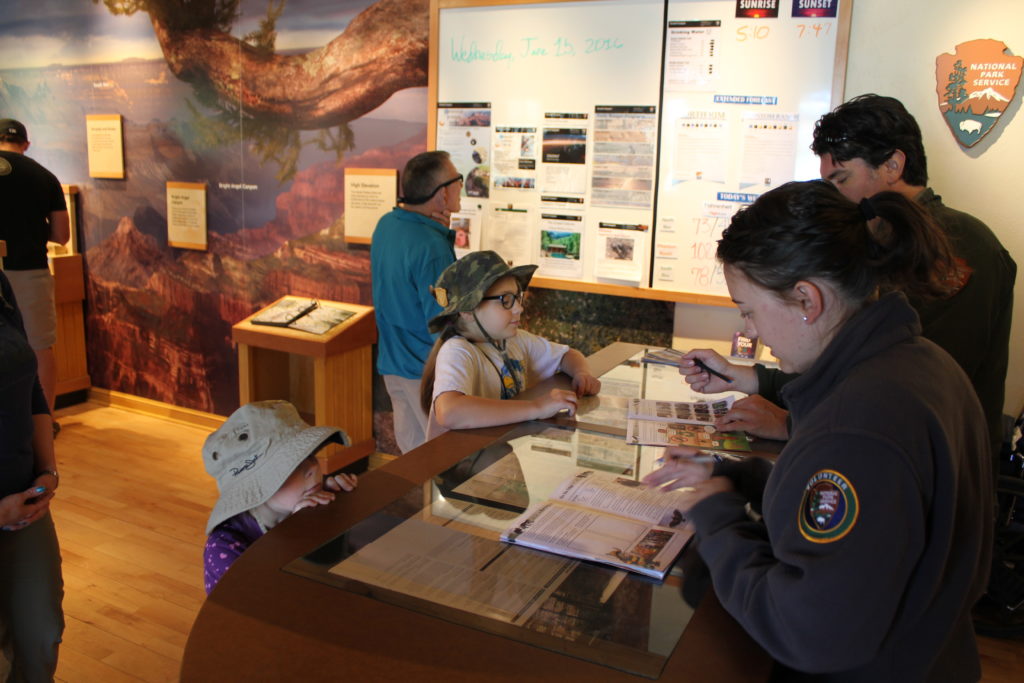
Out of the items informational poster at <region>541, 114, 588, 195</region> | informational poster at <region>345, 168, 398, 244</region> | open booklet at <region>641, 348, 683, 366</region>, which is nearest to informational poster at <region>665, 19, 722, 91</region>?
informational poster at <region>541, 114, 588, 195</region>

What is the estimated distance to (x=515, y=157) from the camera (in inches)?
151

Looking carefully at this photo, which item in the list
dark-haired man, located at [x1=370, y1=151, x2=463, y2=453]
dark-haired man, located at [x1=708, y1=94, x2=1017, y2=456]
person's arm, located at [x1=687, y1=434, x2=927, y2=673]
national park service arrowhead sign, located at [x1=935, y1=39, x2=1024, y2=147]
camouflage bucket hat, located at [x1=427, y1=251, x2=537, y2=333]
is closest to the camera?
person's arm, located at [x1=687, y1=434, x2=927, y2=673]

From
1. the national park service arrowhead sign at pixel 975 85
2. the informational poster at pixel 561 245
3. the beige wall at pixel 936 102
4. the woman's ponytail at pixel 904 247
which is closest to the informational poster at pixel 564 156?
the informational poster at pixel 561 245

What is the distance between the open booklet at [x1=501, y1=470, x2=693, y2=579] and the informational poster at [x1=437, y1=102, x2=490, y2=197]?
263 cm

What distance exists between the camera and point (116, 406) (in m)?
5.61

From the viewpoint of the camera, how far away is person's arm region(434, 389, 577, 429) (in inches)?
73.4

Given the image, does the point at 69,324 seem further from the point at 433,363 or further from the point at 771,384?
the point at 771,384

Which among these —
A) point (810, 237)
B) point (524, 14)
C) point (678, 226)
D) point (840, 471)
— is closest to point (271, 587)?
point (840, 471)

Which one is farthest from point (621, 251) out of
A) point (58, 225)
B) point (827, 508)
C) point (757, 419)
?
point (58, 225)

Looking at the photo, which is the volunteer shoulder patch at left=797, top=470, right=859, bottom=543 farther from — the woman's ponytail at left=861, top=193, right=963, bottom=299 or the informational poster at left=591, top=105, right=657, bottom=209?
the informational poster at left=591, top=105, right=657, bottom=209

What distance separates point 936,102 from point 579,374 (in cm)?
194

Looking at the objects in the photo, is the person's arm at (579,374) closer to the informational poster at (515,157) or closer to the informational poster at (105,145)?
the informational poster at (515,157)

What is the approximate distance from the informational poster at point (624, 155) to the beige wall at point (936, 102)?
0.83 meters

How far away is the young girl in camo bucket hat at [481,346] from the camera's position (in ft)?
6.53
